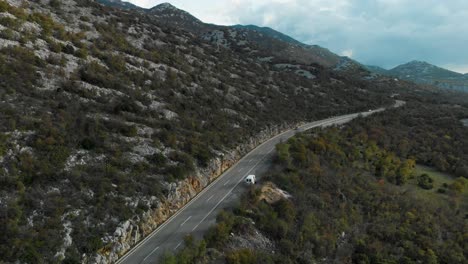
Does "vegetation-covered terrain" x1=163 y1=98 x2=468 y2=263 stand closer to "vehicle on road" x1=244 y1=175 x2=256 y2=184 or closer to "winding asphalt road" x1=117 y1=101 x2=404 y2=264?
"vehicle on road" x1=244 y1=175 x2=256 y2=184

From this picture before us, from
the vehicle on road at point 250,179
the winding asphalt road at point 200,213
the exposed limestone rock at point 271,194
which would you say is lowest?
the winding asphalt road at point 200,213

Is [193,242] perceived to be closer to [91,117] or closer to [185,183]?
[185,183]

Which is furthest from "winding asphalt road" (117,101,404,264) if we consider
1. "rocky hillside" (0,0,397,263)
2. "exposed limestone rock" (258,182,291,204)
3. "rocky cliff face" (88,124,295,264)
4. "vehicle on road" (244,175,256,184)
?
"exposed limestone rock" (258,182,291,204)

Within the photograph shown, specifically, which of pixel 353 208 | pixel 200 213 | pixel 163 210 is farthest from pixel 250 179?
pixel 353 208

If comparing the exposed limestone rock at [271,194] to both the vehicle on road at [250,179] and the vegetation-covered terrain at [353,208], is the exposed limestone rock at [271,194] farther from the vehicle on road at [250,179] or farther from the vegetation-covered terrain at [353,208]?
the vehicle on road at [250,179]

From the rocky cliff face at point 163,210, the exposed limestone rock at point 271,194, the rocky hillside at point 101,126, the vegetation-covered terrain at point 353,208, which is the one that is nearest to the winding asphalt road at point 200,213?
the rocky cliff face at point 163,210

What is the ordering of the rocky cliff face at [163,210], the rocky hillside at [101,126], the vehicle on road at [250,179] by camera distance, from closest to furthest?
the rocky hillside at [101,126]
the rocky cliff face at [163,210]
the vehicle on road at [250,179]

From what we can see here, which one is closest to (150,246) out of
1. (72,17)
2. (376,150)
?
(376,150)
